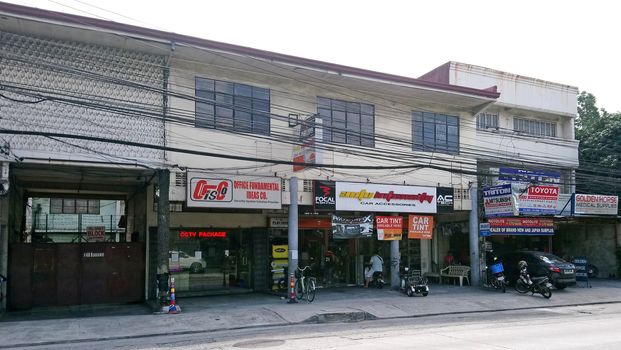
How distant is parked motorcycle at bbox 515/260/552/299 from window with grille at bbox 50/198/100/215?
62.8 ft

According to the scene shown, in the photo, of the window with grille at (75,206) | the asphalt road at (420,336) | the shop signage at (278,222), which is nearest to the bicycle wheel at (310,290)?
the asphalt road at (420,336)

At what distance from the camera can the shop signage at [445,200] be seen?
22.5m

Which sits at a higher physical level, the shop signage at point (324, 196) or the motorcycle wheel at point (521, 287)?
the shop signage at point (324, 196)

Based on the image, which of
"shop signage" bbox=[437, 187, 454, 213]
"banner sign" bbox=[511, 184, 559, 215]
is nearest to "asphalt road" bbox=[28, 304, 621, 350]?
"shop signage" bbox=[437, 187, 454, 213]

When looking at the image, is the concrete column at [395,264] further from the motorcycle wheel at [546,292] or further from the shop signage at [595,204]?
the shop signage at [595,204]

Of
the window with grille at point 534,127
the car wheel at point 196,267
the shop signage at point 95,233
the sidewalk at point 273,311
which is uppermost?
the window with grille at point 534,127

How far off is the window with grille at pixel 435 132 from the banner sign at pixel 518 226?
3.54m

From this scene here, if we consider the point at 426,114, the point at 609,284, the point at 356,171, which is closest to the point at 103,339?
the point at 356,171

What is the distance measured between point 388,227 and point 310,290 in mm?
4663

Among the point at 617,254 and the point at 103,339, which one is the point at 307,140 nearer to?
the point at 103,339

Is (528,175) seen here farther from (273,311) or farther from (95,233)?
(95,233)

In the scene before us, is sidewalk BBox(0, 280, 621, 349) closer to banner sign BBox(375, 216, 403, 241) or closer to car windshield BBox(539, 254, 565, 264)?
car windshield BBox(539, 254, 565, 264)

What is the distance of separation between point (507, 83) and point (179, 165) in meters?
18.5

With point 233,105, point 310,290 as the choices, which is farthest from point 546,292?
point 233,105
